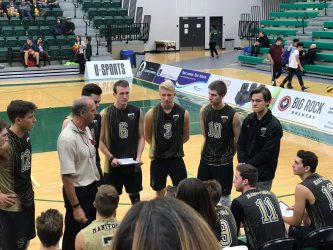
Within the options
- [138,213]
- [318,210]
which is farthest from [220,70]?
[138,213]

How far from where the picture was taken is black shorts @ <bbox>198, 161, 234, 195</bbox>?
20.2 feet

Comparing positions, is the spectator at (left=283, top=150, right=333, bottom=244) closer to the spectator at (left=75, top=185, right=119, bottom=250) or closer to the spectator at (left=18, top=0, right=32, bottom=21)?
the spectator at (left=75, top=185, right=119, bottom=250)

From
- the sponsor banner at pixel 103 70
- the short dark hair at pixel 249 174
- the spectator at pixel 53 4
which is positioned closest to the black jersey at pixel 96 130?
the short dark hair at pixel 249 174

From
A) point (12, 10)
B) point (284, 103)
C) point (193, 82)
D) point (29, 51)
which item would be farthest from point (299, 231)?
point (12, 10)

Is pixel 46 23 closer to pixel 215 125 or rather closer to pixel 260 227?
pixel 215 125

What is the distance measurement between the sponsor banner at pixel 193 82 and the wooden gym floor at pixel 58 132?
0.85 meters

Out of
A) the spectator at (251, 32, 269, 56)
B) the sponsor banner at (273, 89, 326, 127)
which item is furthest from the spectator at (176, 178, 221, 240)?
the spectator at (251, 32, 269, 56)

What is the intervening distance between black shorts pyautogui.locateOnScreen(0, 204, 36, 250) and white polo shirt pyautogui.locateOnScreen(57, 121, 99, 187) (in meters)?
0.55

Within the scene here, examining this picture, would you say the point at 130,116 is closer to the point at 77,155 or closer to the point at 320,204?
the point at 77,155

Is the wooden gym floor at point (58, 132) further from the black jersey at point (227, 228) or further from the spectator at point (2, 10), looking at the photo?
the spectator at point (2, 10)

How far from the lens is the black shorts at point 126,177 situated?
609cm

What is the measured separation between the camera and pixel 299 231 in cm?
494

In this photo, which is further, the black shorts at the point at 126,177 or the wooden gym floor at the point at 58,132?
the wooden gym floor at the point at 58,132

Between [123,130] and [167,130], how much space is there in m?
0.56
